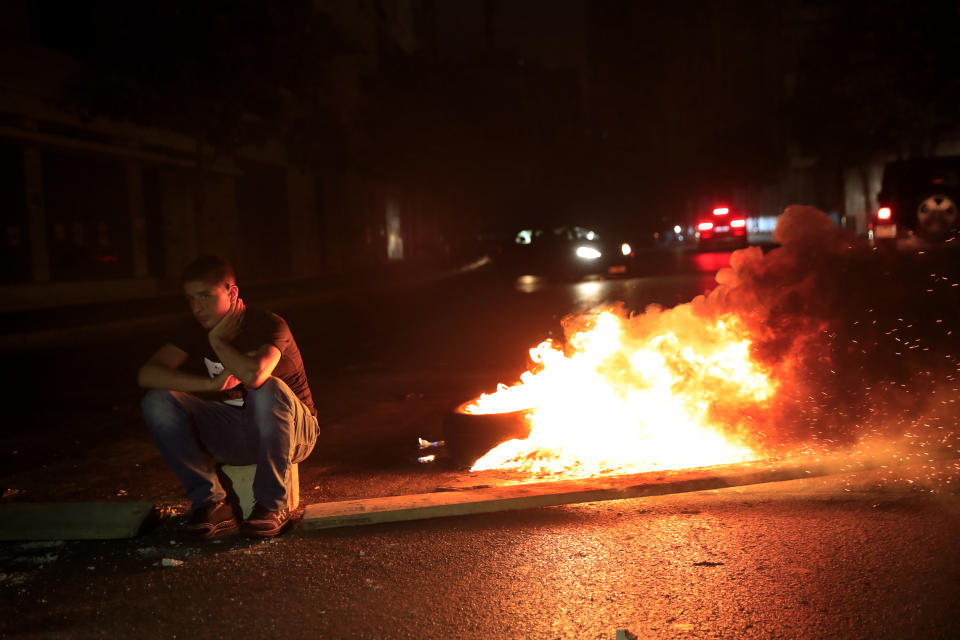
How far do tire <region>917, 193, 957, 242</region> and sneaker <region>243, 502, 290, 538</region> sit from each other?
46.1ft

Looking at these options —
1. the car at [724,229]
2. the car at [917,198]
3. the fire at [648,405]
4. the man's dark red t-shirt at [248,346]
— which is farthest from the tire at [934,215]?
the car at [724,229]

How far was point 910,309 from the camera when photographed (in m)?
5.84

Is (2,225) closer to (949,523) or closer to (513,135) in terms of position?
(949,523)

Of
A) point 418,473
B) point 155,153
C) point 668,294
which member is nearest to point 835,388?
point 418,473

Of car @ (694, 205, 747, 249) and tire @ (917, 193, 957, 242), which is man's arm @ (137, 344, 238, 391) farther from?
car @ (694, 205, 747, 249)

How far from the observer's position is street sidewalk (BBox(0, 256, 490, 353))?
1433cm

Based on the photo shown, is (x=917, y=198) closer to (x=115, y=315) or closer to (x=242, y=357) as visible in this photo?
(x=242, y=357)

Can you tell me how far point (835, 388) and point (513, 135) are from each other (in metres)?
44.3

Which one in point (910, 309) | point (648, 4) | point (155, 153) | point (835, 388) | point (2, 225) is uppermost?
point (648, 4)

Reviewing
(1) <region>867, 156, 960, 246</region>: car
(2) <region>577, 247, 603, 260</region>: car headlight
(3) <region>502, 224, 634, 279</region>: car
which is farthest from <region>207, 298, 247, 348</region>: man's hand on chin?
(2) <region>577, 247, 603, 260</region>: car headlight

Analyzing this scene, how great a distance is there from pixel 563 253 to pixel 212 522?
22.1m

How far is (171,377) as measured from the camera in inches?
166

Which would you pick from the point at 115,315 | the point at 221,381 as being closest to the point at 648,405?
the point at 221,381

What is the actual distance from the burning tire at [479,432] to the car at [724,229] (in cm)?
3251
